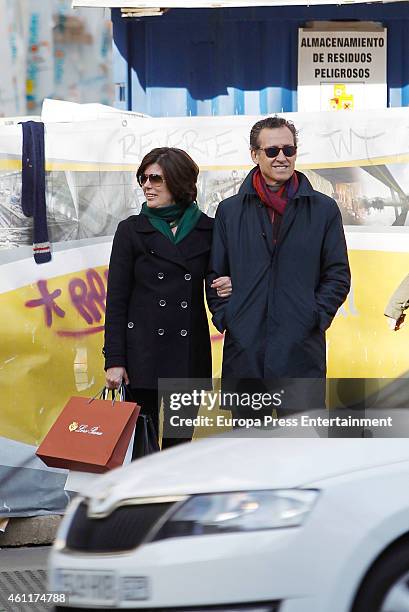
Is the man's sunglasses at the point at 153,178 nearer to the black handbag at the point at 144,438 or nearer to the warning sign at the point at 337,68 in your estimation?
the black handbag at the point at 144,438

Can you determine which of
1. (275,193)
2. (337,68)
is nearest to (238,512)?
(275,193)

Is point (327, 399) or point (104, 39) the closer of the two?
point (327, 399)

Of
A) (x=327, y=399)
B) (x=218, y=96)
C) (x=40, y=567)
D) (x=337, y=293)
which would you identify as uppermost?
(x=218, y=96)

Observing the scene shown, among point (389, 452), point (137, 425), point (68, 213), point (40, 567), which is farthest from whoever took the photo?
point (68, 213)

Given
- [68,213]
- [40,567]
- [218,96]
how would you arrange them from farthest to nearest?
1. [218,96]
2. [68,213]
3. [40,567]

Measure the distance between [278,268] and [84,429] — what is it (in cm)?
113

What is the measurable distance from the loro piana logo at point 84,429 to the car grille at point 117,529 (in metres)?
1.25

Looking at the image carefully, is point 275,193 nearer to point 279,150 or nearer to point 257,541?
point 279,150

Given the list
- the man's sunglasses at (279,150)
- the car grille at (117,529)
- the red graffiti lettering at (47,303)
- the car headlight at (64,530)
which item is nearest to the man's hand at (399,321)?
the man's sunglasses at (279,150)

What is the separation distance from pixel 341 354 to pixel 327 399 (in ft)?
1.14

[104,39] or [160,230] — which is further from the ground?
[104,39]

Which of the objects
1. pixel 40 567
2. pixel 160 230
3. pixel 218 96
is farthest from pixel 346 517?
pixel 218 96

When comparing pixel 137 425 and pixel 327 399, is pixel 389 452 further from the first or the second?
pixel 327 399

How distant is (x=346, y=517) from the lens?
4172 mm
